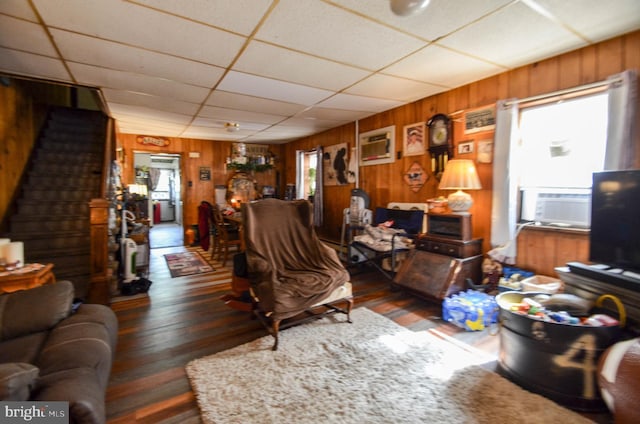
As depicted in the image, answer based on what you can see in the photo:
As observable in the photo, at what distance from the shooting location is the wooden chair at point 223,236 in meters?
4.71

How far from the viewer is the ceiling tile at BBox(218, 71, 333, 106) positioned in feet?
9.82

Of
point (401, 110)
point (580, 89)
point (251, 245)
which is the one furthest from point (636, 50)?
point (251, 245)

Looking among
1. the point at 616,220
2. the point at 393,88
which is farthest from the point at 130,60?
the point at 616,220

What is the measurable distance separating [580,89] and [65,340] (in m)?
3.94

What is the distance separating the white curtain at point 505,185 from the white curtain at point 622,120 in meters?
0.69

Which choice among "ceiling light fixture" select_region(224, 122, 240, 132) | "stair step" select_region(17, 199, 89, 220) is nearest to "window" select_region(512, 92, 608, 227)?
"ceiling light fixture" select_region(224, 122, 240, 132)

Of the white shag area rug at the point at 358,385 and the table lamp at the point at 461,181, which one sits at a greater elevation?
the table lamp at the point at 461,181

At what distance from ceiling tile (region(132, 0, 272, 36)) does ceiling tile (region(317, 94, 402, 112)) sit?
176 centimetres

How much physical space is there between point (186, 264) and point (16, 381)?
13.0ft

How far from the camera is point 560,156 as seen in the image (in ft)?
8.57

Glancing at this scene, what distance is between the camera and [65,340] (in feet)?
4.66

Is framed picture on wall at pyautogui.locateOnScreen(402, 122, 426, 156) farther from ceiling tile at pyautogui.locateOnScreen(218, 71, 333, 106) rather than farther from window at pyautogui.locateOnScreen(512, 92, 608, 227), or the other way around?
ceiling tile at pyautogui.locateOnScreen(218, 71, 333, 106)

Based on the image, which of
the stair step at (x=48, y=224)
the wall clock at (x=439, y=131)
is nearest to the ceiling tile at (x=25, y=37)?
the stair step at (x=48, y=224)

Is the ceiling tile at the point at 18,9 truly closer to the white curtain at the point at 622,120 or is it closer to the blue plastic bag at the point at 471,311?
the blue plastic bag at the point at 471,311
